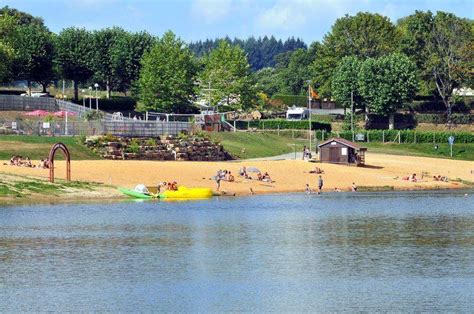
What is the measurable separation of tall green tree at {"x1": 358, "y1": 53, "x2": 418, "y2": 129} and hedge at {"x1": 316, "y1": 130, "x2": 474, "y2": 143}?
13.4 metres

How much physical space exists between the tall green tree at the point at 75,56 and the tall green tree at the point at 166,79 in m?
10.9

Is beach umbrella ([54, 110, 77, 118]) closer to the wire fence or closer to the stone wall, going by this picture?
the wire fence

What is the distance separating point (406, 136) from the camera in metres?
173

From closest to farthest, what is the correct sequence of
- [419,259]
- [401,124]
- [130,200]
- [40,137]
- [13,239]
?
[419,259] → [13,239] → [130,200] → [40,137] → [401,124]

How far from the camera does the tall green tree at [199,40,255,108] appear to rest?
19025 cm

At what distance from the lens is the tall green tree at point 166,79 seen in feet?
591

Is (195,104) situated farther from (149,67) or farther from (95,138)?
(95,138)

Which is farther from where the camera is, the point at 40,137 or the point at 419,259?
the point at 40,137

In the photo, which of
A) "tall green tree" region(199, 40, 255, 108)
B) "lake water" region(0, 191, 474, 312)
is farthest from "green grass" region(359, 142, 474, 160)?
"lake water" region(0, 191, 474, 312)

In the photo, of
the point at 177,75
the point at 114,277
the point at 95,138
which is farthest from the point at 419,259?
the point at 177,75

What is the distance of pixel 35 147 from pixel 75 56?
75197mm

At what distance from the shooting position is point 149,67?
183 metres

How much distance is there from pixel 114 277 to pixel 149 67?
122273mm

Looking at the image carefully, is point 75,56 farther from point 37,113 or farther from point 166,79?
point 37,113
